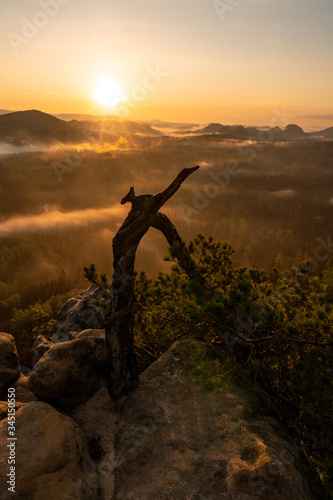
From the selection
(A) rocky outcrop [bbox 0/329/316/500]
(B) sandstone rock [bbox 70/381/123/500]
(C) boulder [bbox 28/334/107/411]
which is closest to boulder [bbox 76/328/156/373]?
(A) rocky outcrop [bbox 0/329/316/500]

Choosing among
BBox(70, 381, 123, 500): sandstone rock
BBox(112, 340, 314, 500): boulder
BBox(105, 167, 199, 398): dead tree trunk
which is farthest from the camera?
BBox(105, 167, 199, 398): dead tree trunk

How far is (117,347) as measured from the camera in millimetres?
10406

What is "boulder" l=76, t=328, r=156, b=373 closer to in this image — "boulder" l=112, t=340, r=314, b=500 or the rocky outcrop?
the rocky outcrop

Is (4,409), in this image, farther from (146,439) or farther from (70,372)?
(146,439)

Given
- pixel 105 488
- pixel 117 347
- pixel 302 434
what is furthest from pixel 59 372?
pixel 302 434

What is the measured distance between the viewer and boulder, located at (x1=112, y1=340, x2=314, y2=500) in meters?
7.46

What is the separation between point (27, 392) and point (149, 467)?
5.44 meters

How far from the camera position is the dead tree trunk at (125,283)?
10180mm

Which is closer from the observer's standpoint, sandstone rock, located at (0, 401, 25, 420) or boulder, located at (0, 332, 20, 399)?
sandstone rock, located at (0, 401, 25, 420)

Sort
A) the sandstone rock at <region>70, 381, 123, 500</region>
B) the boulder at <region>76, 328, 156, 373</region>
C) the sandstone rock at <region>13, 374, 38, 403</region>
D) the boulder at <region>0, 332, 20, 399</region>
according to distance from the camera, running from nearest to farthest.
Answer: the sandstone rock at <region>70, 381, 123, 500</region> < the sandstone rock at <region>13, 374, 38, 403</region> < the boulder at <region>0, 332, 20, 399</region> < the boulder at <region>76, 328, 156, 373</region>

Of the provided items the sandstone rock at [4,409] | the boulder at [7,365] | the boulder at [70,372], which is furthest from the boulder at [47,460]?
the boulder at [7,365]

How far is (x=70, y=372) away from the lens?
10.3 meters

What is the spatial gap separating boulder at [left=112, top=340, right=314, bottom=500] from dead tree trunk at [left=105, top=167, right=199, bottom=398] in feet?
3.55

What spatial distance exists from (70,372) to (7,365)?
316 centimetres
